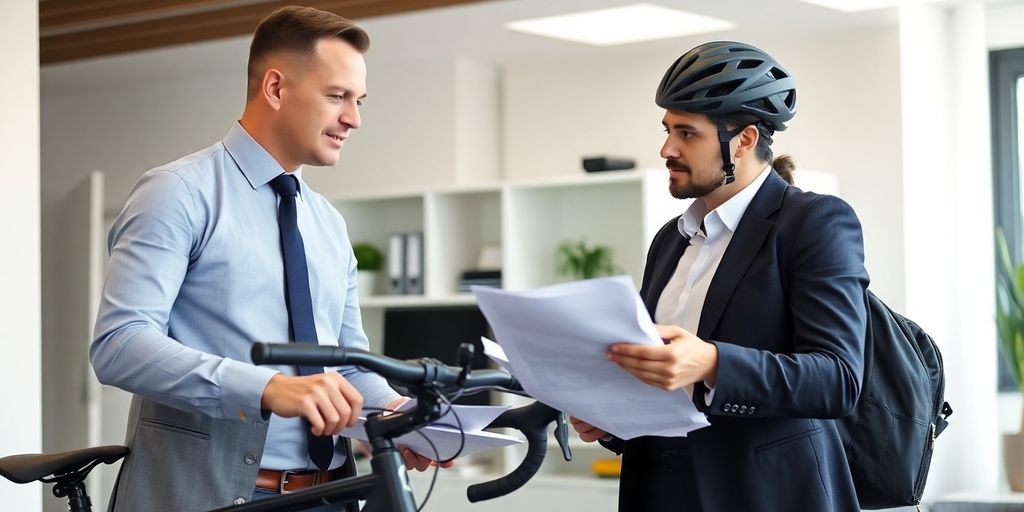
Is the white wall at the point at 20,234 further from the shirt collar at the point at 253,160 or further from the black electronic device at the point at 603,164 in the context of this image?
the black electronic device at the point at 603,164

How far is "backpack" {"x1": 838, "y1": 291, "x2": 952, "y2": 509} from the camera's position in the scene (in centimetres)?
193

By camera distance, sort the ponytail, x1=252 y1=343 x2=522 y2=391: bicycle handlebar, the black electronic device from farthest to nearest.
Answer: the black electronic device < the ponytail < x1=252 y1=343 x2=522 y2=391: bicycle handlebar

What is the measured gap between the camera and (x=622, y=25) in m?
5.59

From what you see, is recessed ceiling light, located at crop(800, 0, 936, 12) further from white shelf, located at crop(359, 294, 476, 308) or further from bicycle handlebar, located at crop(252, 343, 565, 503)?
bicycle handlebar, located at crop(252, 343, 565, 503)

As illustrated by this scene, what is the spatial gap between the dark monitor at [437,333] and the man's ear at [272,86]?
3671 millimetres

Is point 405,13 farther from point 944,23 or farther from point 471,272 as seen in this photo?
point 944,23

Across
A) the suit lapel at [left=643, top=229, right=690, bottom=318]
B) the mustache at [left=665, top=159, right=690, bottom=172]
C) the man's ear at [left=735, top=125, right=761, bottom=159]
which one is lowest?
the suit lapel at [left=643, top=229, right=690, bottom=318]

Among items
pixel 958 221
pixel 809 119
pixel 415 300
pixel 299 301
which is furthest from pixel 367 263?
pixel 299 301

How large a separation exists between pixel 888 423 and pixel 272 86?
3.78 feet

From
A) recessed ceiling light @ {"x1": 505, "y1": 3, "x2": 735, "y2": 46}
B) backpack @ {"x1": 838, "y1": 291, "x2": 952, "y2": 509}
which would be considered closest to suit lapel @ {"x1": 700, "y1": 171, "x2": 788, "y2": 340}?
backpack @ {"x1": 838, "y1": 291, "x2": 952, "y2": 509}

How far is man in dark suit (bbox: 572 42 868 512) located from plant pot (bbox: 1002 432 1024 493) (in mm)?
3714

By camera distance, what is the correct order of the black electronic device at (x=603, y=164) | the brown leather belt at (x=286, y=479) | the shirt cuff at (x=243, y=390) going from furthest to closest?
the black electronic device at (x=603, y=164)
the brown leather belt at (x=286, y=479)
the shirt cuff at (x=243, y=390)

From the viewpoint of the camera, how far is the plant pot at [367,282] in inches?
241

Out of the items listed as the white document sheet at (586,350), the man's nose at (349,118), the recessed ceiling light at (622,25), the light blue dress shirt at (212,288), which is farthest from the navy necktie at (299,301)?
the recessed ceiling light at (622,25)
